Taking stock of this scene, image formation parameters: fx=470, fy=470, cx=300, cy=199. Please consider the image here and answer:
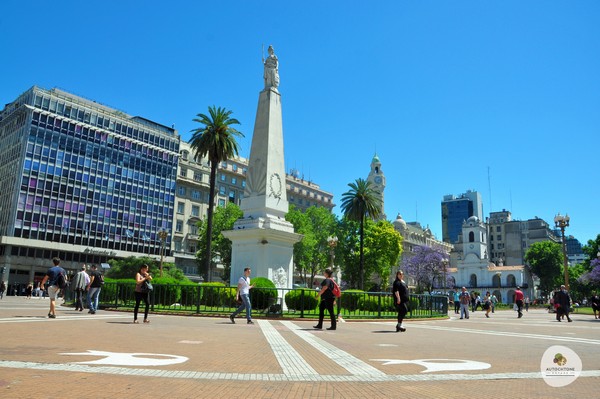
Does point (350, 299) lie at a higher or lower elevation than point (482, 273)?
lower

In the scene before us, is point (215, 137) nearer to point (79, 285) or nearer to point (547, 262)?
point (79, 285)

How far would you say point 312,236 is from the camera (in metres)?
61.8

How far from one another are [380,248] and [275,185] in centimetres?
4494

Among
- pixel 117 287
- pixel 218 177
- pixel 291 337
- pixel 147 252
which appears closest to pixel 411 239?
pixel 218 177

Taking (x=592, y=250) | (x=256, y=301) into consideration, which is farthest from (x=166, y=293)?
(x=592, y=250)

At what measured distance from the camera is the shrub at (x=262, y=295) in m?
19.5

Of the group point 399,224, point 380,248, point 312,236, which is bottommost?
point 380,248

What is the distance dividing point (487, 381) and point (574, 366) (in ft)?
8.34

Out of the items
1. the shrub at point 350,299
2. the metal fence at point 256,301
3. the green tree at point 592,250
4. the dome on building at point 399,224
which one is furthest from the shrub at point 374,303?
the dome on building at point 399,224

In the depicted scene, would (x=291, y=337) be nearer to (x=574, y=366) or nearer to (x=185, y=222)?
(x=574, y=366)

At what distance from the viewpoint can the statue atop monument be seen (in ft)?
86.5

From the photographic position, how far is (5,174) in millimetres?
63094

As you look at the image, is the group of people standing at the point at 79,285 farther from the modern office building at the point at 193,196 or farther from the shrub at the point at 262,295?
the modern office building at the point at 193,196

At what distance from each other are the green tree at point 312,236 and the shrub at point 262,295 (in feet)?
128
